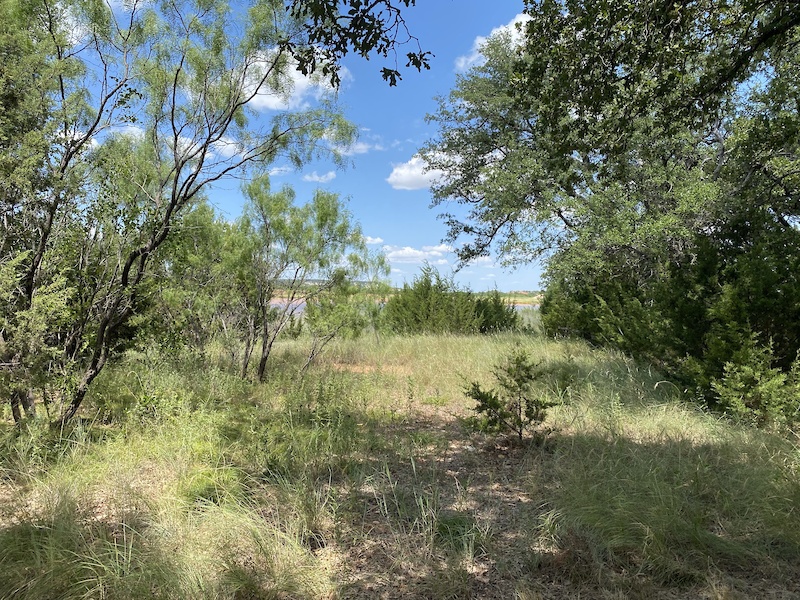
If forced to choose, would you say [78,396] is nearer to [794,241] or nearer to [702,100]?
[702,100]

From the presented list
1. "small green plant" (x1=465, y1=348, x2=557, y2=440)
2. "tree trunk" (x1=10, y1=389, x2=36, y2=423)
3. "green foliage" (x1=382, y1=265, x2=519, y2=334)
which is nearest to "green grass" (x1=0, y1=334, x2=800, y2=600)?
"small green plant" (x1=465, y1=348, x2=557, y2=440)

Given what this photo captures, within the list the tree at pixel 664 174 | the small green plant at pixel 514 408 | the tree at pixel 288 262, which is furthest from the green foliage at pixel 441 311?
the small green plant at pixel 514 408

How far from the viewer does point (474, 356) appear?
8.09 meters

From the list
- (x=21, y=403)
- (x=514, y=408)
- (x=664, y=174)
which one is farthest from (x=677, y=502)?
(x=664, y=174)

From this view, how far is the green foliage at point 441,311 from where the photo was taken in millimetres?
12945

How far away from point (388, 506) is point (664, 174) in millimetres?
7222

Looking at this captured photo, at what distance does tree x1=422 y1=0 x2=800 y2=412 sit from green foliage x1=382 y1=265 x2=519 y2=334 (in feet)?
7.30

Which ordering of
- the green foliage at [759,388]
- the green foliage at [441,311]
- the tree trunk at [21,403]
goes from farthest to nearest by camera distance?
the green foliage at [441,311] → the green foliage at [759,388] → the tree trunk at [21,403]

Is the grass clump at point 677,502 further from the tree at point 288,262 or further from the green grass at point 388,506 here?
the tree at point 288,262

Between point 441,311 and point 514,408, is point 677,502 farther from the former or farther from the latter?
point 441,311

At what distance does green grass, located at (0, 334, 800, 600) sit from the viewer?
7.32 feet

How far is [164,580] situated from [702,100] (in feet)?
18.8

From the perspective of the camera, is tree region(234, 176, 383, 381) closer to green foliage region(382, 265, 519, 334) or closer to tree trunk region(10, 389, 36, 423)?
tree trunk region(10, 389, 36, 423)

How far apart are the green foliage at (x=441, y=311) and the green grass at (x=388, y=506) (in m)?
8.00
